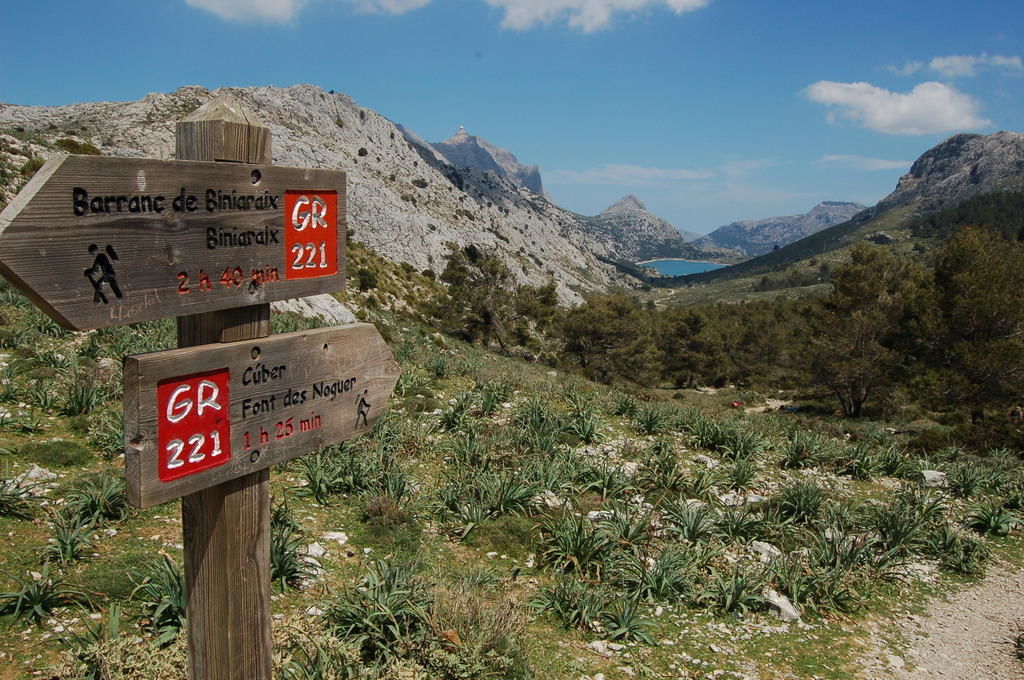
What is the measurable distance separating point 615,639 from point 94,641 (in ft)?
13.5

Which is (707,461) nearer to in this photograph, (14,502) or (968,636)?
(968,636)

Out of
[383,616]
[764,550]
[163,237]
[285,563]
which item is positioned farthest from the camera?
[764,550]

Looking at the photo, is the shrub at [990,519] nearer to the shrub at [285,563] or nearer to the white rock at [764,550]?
the white rock at [764,550]

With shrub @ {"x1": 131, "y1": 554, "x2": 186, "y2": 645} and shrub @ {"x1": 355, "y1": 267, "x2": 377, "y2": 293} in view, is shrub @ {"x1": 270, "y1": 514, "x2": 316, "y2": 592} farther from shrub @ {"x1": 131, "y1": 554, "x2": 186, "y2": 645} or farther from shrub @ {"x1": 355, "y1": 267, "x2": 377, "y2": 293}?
shrub @ {"x1": 355, "y1": 267, "x2": 377, "y2": 293}

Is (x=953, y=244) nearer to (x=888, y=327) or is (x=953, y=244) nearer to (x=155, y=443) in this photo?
(x=888, y=327)

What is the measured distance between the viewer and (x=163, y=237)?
2135 millimetres

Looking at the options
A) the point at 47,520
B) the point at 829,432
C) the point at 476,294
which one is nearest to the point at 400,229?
the point at 476,294

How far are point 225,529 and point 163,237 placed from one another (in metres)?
1.26

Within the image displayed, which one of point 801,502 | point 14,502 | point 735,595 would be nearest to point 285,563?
point 14,502

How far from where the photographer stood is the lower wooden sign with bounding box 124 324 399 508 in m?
2.09

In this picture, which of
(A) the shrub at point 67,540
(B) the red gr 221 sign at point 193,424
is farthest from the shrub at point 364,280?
(B) the red gr 221 sign at point 193,424

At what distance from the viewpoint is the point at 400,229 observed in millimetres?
56094

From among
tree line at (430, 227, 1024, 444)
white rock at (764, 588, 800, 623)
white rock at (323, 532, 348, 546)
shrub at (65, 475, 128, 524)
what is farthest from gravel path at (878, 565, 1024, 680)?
tree line at (430, 227, 1024, 444)

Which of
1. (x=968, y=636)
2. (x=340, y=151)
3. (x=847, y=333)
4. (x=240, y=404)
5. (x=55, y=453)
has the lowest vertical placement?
(x=968, y=636)
